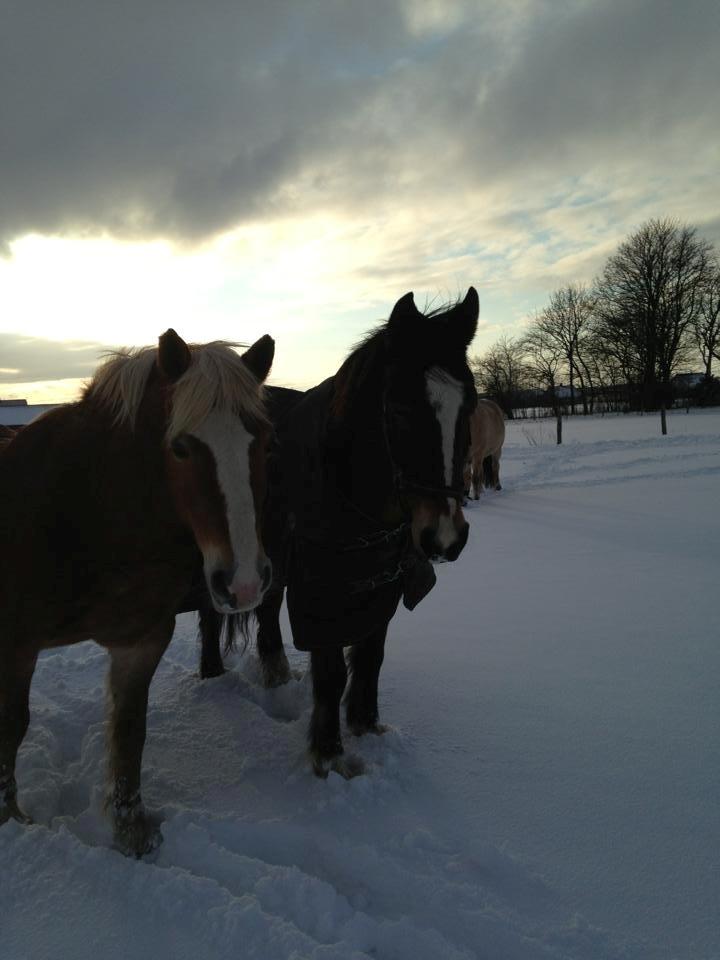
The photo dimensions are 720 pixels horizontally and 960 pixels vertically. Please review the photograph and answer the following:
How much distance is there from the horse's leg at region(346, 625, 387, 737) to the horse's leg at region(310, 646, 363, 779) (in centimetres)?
26

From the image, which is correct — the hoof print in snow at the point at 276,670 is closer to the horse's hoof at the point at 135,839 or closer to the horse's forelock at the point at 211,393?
the horse's hoof at the point at 135,839

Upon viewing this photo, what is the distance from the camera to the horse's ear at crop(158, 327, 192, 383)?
1.64 metres

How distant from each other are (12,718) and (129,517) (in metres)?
Result: 0.88

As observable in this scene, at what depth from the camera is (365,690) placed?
265cm

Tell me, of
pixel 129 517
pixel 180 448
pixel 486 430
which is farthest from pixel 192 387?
pixel 486 430

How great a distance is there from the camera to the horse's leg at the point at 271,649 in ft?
10.7

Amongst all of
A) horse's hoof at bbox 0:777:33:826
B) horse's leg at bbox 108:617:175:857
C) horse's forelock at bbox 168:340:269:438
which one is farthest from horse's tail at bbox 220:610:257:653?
horse's forelock at bbox 168:340:269:438

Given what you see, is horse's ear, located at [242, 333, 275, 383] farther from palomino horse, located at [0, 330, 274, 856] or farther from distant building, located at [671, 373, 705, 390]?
distant building, located at [671, 373, 705, 390]

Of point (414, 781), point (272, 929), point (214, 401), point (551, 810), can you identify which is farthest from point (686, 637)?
point (214, 401)

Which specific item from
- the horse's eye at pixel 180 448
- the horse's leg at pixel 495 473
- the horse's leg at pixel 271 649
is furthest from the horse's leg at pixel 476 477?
the horse's eye at pixel 180 448

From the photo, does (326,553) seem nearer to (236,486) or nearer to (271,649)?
(236,486)

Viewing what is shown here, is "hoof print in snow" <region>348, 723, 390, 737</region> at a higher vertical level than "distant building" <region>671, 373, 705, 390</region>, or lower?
lower

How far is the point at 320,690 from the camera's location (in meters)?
2.37

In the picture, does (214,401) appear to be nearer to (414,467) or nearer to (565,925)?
(414,467)
